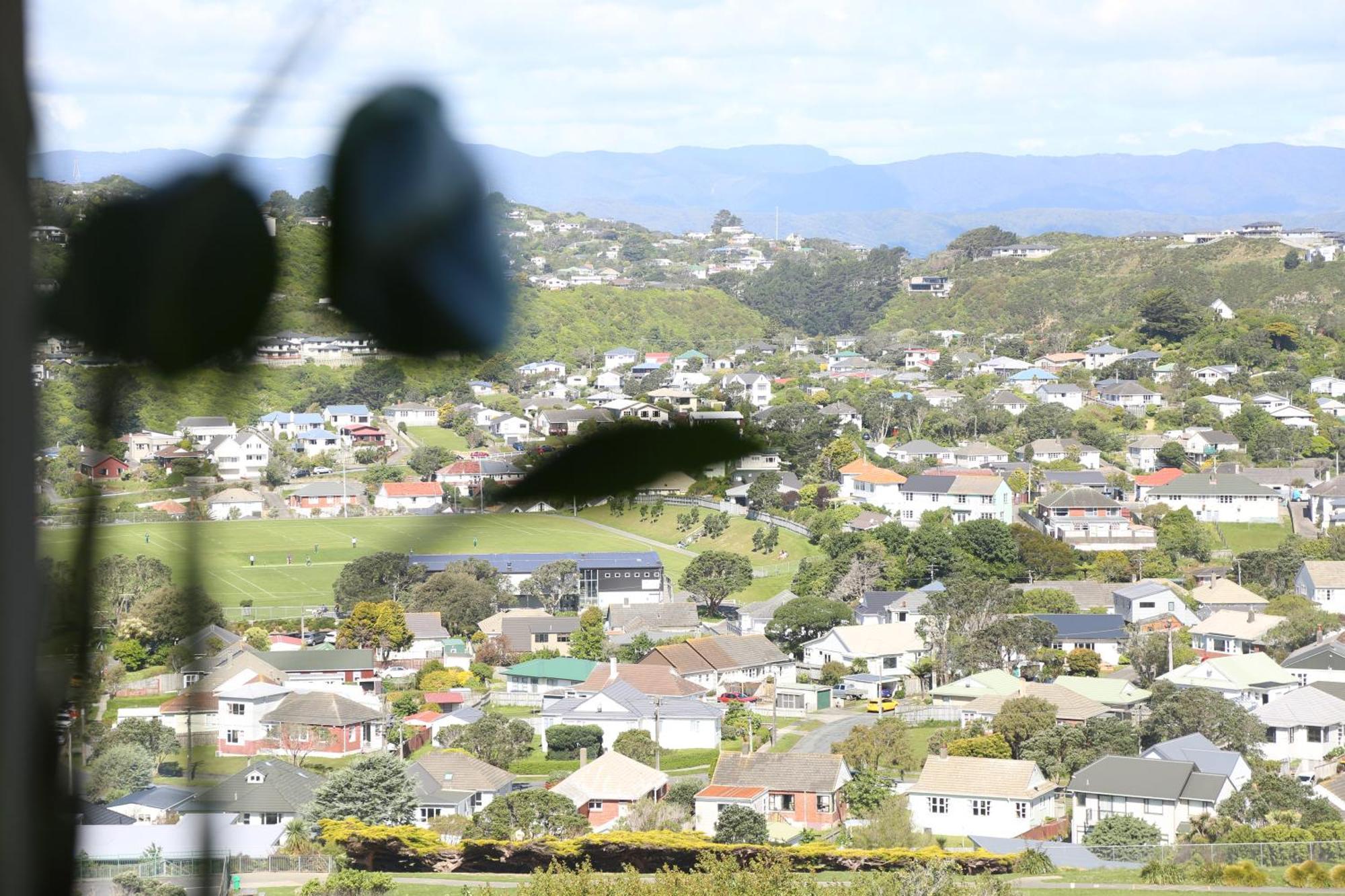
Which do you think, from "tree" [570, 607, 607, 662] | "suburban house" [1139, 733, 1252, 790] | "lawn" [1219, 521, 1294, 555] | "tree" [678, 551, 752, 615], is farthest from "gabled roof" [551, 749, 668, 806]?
"lawn" [1219, 521, 1294, 555]

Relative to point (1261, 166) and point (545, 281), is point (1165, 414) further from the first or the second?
point (545, 281)

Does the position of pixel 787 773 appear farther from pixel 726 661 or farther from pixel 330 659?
pixel 330 659

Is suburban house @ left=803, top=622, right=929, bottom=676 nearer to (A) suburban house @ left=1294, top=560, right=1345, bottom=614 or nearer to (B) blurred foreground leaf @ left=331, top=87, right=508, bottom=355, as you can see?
(A) suburban house @ left=1294, top=560, right=1345, bottom=614

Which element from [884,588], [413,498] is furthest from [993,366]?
[413,498]

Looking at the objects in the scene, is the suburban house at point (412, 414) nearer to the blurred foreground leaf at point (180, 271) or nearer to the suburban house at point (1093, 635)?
the blurred foreground leaf at point (180, 271)

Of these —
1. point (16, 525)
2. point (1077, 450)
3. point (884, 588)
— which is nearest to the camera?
point (16, 525)

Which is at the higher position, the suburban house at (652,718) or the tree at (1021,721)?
the tree at (1021,721)

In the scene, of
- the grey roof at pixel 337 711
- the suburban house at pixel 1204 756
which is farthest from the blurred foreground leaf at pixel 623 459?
the suburban house at pixel 1204 756

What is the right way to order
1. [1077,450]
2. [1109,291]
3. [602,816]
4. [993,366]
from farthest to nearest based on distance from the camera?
[1109,291] → [993,366] → [1077,450] → [602,816]
